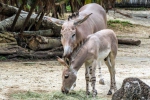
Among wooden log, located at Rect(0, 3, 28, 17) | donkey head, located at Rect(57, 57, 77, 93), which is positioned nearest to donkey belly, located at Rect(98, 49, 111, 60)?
donkey head, located at Rect(57, 57, 77, 93)

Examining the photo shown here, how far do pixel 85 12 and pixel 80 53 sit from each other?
8.01ft

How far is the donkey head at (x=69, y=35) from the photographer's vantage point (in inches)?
302

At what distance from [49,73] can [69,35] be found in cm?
268

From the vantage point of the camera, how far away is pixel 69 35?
789 centimetres

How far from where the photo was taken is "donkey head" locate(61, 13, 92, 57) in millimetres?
7668

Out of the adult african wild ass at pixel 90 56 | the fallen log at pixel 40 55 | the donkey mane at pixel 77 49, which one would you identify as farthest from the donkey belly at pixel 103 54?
the fallen log at pixel 40 55

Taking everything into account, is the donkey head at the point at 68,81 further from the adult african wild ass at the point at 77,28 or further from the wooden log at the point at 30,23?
the wooden log at the point at 30,23

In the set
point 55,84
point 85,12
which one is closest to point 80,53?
point 55,84

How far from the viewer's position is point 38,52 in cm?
1252

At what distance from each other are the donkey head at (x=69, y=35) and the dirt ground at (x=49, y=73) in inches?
44.8

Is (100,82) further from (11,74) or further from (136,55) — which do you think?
(136,55)

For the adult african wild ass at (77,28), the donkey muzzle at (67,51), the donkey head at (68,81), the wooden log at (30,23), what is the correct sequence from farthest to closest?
1. the wooden log at (30,23)
2. the adult african wild ass at (77,28)
3. the donkey muzzle at (67,51)
4. the donkey head at (68,81)

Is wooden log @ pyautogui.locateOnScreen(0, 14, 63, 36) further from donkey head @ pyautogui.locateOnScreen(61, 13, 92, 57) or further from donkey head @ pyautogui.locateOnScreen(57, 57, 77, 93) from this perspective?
donkey head @ pyautogui.locateOnScreen(57, 57, 77, 93)

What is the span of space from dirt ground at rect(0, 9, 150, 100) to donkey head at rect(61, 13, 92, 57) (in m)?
1.14
